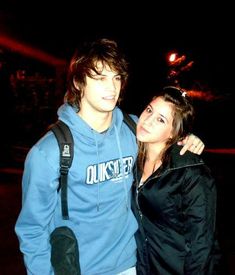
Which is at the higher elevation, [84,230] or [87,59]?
[87,59]

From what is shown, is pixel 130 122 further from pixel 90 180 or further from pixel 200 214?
pixel 200 214

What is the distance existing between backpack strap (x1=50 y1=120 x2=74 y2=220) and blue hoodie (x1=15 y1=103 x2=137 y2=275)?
3 cm

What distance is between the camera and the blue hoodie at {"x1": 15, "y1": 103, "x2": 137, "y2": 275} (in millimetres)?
2064

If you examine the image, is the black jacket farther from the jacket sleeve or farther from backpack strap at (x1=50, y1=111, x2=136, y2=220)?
backpack strap at (x1=50, y1=111, x2=136, y2=220)

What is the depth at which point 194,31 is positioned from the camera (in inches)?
764

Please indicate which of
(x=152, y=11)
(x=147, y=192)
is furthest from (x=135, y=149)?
(x=152, y=11)

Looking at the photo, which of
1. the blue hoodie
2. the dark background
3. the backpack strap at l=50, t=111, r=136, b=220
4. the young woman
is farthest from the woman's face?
the dark background

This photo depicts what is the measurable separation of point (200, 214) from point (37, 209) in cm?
109

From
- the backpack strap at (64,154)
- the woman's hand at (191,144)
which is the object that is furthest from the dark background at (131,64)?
the backpack strap at (64,154)

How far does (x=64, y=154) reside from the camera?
2.07 metres

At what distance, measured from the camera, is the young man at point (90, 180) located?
6.84 ft

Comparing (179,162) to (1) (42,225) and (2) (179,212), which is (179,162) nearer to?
(2) (179,212)

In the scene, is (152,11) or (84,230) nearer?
(84,230)

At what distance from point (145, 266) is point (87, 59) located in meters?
1.61
